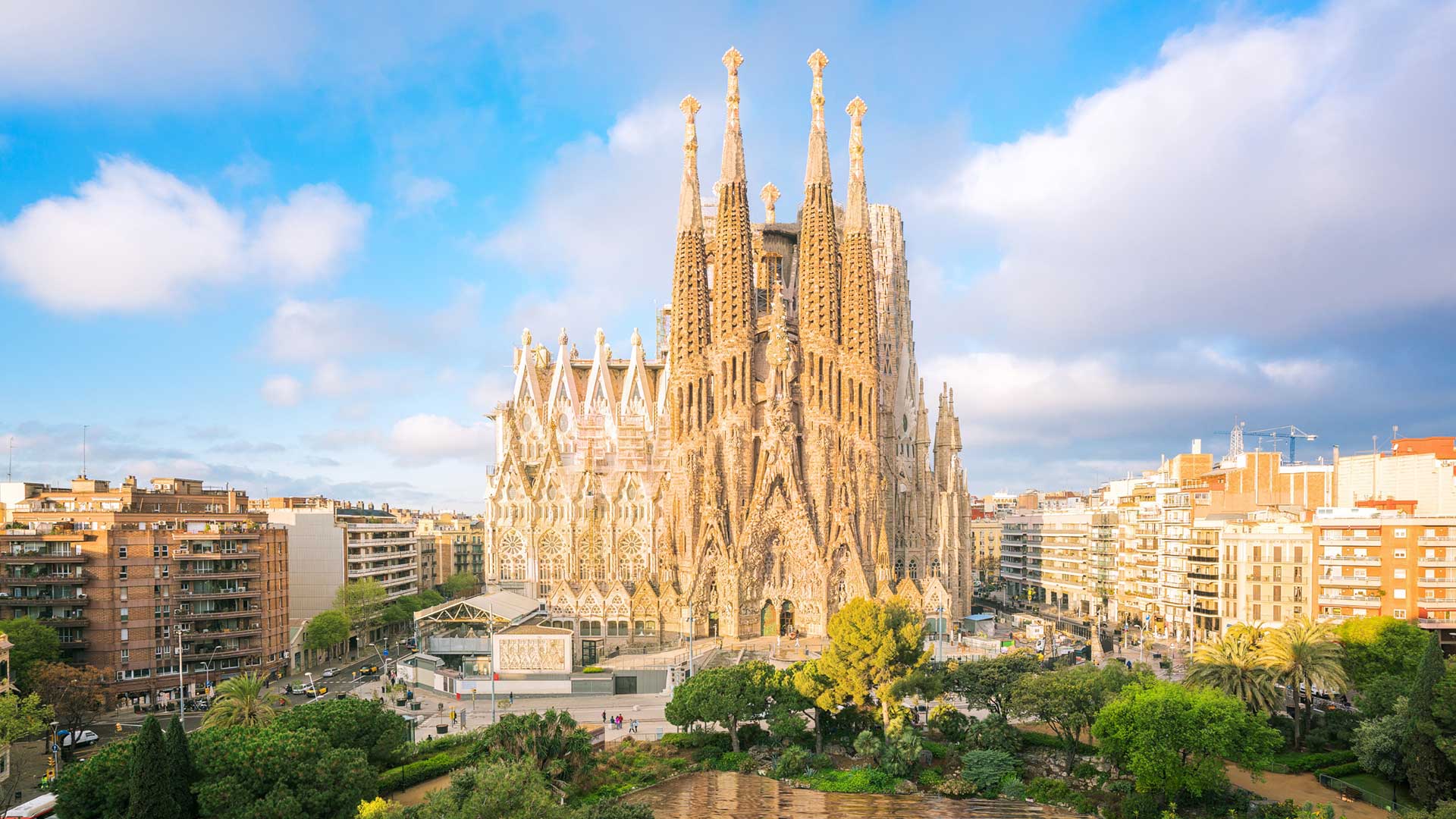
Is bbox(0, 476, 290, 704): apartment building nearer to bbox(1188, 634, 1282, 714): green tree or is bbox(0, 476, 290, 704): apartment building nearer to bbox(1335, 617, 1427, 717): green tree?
bbox(1188, 634, 1282, 714): green tree

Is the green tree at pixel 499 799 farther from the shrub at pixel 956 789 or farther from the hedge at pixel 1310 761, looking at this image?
the hedge at pixel 1310 761

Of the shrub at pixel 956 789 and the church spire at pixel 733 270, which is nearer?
the shrub at pixel 956 789

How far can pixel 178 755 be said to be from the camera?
25078 millimetres

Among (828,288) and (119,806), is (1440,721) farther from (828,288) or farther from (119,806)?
(828,288)

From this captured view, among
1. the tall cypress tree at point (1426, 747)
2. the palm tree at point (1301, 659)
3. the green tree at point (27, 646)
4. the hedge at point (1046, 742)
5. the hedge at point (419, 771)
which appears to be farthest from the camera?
the green tree at point (27, 646)

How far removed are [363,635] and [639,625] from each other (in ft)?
66.8

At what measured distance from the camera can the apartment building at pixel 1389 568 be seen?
43.9 m

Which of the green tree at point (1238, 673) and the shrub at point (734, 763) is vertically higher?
the green tree at point (1238, 673)

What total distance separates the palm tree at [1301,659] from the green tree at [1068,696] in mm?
6858

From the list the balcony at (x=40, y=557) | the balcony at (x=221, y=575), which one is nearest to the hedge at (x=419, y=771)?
the balcony at (x=221, y=575)

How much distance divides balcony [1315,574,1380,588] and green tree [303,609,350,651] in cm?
5586

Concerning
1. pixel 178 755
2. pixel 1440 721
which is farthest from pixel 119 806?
pixel 1440 721

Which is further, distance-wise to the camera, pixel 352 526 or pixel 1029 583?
pixel 1029 583

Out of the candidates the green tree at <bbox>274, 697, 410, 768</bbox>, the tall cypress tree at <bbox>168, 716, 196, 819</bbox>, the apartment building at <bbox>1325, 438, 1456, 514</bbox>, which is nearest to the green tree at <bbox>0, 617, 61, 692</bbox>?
the green tree at <bbox>274, 697, 410, 768</bbox>
